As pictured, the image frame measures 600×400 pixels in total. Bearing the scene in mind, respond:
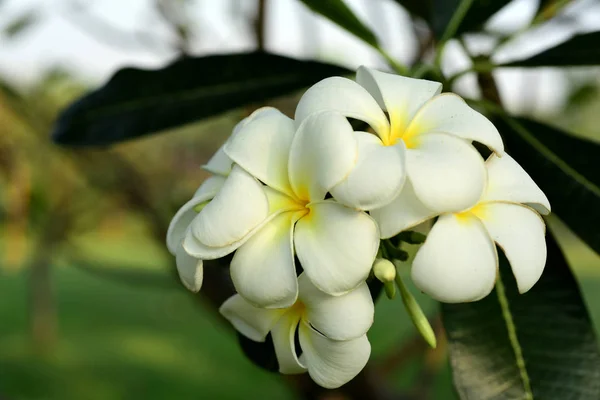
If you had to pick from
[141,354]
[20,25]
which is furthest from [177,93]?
[141,354]

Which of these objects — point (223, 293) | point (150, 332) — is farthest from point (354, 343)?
point (150, 332)

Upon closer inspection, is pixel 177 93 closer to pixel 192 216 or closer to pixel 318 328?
pixel 192 216

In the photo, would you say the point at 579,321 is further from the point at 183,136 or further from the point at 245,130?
the point at 183,136

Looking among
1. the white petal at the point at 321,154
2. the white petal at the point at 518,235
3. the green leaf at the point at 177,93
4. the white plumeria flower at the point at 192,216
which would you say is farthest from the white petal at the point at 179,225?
the green leaf at the point at 177,93

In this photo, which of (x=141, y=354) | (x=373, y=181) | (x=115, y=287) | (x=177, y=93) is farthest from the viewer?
(x=115, y=287)

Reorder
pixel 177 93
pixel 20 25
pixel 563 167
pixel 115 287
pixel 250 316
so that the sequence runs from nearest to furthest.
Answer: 1. pixel 250 316
2. pixel 563 167
3. pixel 177 93
4. pixel 20 25
5. pixel 115 287

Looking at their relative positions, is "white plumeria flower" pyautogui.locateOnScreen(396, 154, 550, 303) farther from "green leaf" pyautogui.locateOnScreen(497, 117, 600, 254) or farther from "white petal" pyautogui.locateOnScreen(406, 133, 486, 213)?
"green leaf" pyautogui.locateOnScreen(497, 117, 600, 254)

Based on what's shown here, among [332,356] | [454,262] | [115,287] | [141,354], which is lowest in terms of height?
[115,287]

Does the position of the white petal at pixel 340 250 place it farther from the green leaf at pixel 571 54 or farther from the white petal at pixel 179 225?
the green leaf at pixel 571 54
